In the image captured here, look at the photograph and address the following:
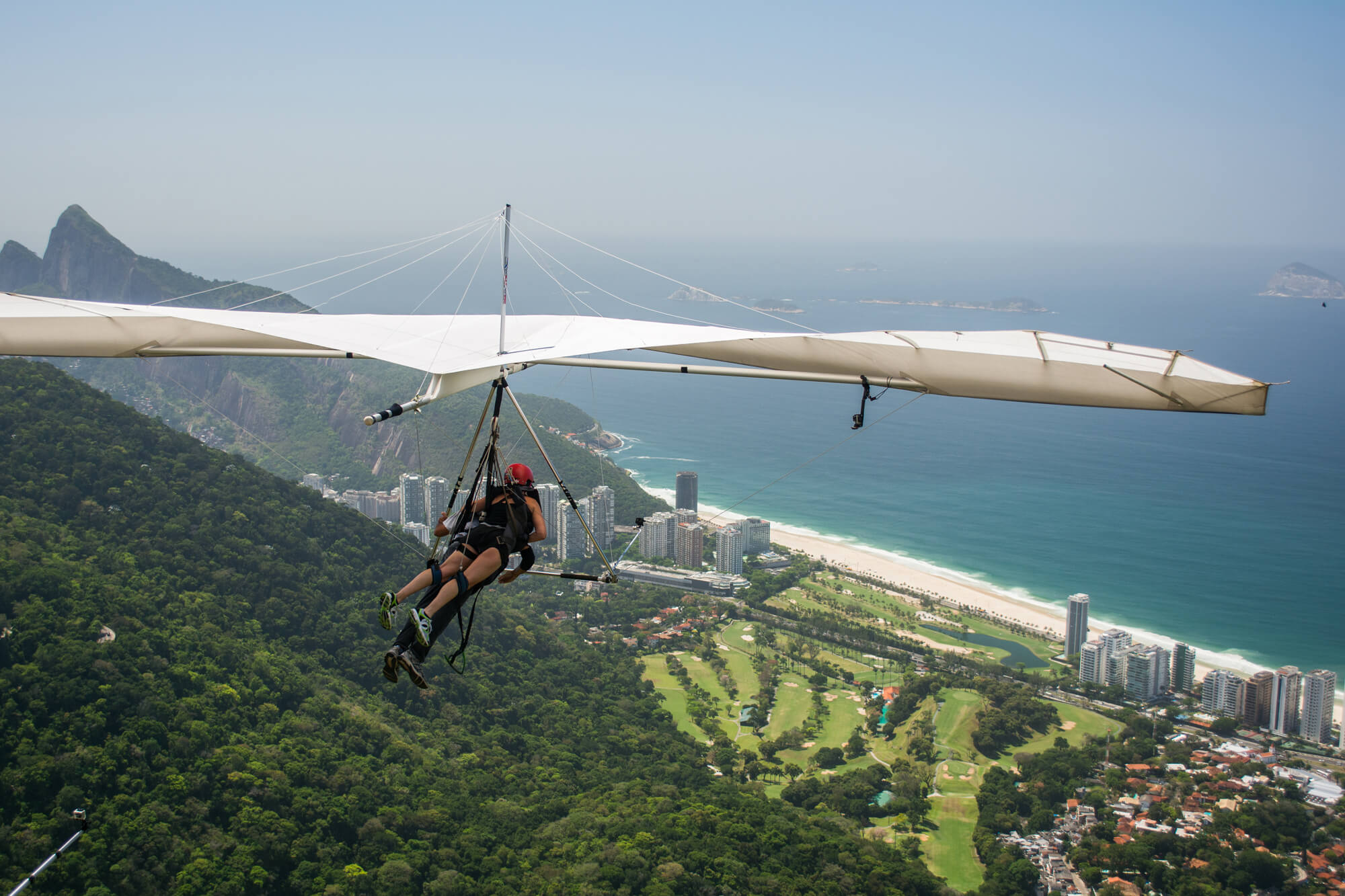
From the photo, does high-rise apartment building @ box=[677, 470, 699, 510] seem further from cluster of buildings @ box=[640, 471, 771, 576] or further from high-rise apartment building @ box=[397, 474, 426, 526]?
high-rise apartment building @ box=[397, 474, 426, 526]

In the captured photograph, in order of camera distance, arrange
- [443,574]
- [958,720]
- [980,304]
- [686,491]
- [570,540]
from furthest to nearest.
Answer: [980,304] < [686,491] < [570,540] < [958,720] < [443,574]

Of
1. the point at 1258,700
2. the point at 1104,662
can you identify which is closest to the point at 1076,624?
the point at 1104,662

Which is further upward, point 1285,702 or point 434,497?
point 434,497

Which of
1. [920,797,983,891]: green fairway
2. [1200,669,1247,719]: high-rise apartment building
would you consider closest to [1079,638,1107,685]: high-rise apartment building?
[1200,669,1247,719]: high-rise apartment building

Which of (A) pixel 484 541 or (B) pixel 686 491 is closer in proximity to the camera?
(A) pixel 484 541

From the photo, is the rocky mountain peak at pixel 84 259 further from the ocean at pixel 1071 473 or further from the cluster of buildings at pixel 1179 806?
the cluster of buildings at pixel 1179 806

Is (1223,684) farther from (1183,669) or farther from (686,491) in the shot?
(686,491)
